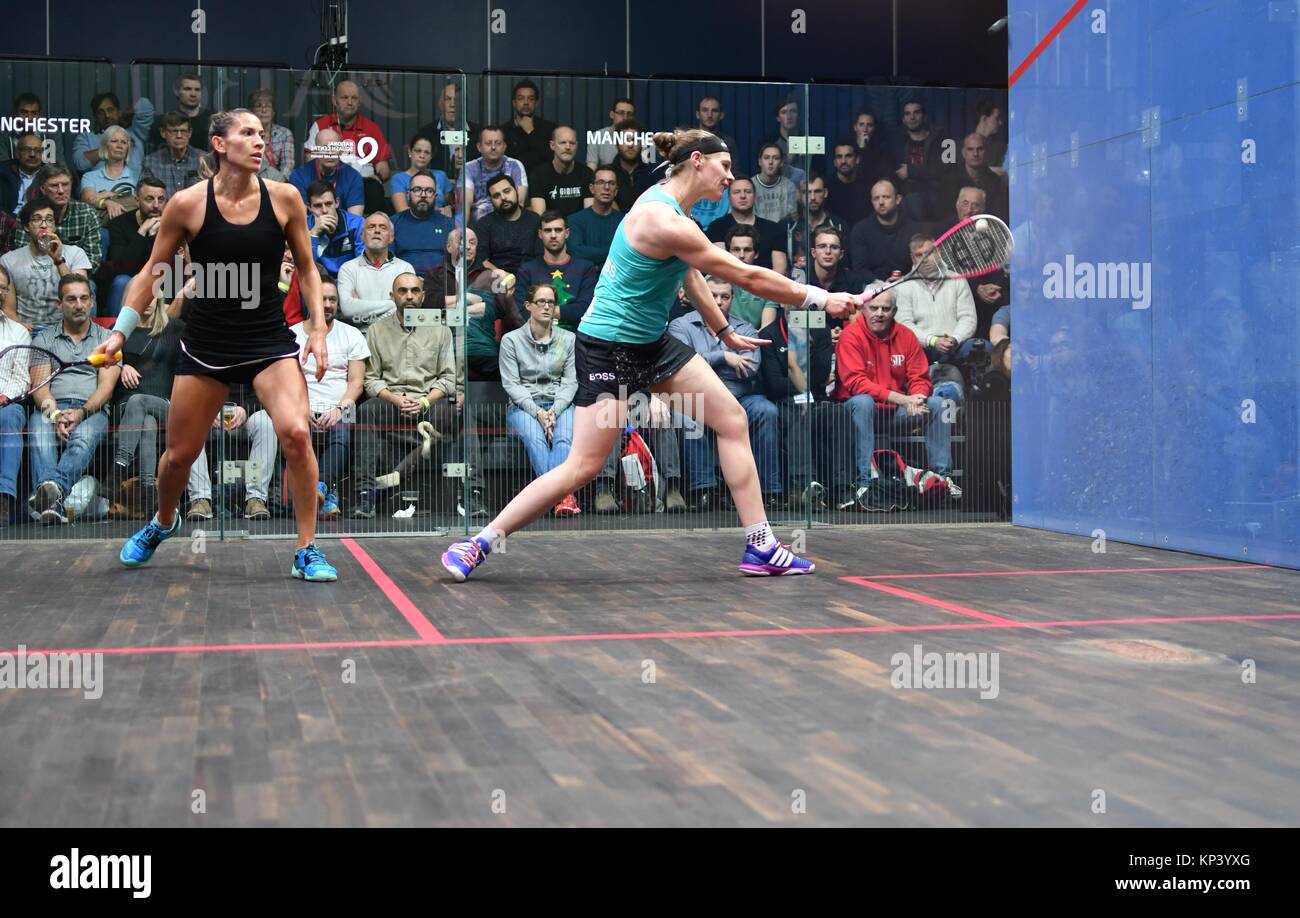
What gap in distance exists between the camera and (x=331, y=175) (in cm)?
656

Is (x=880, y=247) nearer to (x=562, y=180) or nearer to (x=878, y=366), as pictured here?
(x=878, y=366)

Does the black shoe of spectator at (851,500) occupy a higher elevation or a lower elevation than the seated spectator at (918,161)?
lower

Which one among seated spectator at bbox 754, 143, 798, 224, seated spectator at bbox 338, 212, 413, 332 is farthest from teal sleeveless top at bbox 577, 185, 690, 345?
seated spectator at bbox 754, 143, 798, 224

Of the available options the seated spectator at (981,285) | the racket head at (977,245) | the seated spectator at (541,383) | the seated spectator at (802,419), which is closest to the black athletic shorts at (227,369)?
the seated spectator at (541,383)

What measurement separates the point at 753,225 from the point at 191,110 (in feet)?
8.46

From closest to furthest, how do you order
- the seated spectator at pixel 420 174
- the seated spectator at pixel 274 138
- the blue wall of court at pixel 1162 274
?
the blue wall of court at pixel 1162 274 → the seated spectator at pixel 274 138 → the seated spectator at pixel 420 174

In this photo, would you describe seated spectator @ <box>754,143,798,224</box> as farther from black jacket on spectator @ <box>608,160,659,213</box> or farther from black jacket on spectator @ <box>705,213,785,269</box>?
black jacket on spectator @ <box>608,160,659,213</box>

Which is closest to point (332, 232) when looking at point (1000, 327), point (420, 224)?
point (420, 224)

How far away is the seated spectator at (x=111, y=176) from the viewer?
259 inches

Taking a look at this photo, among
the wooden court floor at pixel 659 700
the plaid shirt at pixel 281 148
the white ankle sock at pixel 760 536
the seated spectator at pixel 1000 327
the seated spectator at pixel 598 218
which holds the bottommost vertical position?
the wooden court floor at pixel 659 700

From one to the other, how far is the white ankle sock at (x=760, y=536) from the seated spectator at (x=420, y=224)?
240 cm

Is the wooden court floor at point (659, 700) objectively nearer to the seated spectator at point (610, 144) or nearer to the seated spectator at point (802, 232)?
the seated spectator at point (802, 232)
